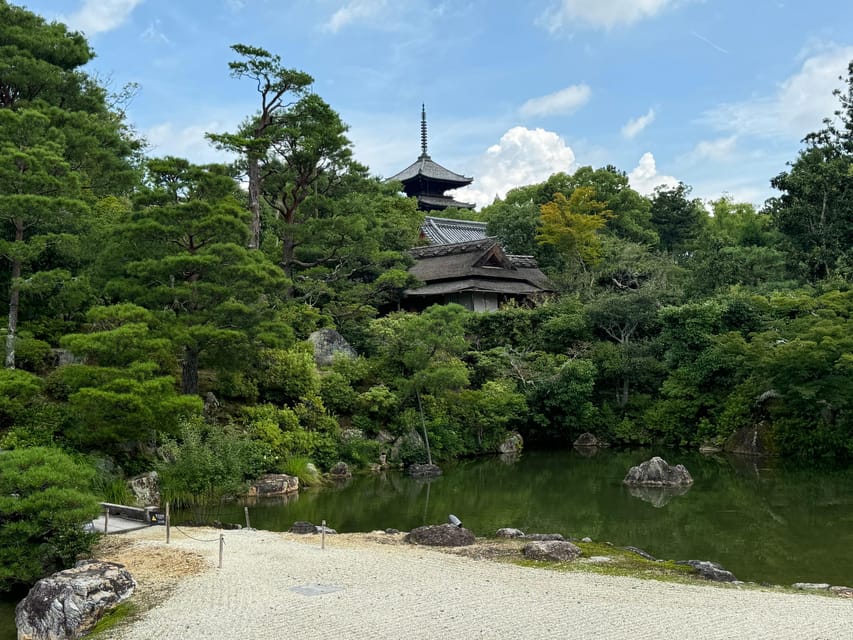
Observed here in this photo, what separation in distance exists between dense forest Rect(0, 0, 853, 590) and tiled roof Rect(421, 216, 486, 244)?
411cm

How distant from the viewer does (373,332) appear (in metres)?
24.4

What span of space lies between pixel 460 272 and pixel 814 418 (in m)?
14.6

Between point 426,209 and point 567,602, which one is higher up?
point 426,209

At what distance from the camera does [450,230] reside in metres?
39.2

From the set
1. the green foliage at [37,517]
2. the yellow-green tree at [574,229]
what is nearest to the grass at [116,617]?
the green foliage at [37,517]

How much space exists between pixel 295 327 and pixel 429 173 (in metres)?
27.9

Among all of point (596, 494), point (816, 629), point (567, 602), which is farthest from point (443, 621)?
point (596, 494)

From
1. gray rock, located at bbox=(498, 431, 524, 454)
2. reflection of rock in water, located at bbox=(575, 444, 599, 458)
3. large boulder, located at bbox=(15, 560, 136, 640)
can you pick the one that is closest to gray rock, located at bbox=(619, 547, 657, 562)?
large boulder, located at bbox=(15, 560, 136, 640)

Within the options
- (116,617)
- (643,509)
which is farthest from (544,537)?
(116,617)

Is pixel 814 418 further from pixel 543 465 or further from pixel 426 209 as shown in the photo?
pixel 426 209

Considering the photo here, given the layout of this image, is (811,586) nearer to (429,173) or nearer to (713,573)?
(713,573)

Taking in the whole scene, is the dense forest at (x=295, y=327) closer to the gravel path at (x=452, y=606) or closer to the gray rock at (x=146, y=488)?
the gray rock at (x=146, y=488)

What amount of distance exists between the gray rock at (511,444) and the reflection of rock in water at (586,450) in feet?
6.68

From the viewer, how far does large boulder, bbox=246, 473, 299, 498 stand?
17.2 meters
